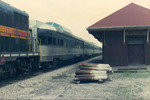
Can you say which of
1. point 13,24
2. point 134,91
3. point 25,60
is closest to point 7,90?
point 25,60

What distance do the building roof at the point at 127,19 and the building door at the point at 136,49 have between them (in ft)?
5.17

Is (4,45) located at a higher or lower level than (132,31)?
lower

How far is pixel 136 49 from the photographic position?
16.2m

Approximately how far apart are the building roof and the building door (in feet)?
5.17

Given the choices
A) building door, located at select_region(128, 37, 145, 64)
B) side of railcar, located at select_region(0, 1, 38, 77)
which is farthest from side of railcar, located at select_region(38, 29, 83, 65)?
building door, located at select_region(128, 37, 145, 64)

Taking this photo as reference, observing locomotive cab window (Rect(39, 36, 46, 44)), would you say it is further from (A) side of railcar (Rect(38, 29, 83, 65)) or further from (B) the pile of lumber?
(B) the pile of lumber

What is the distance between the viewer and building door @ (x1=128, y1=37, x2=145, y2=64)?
16.0 m

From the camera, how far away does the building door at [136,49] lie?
16.0 m

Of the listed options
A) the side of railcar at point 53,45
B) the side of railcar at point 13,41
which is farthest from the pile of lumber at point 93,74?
the side of railcar at point 53,45

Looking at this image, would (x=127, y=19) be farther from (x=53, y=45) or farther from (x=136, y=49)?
(x=53, y=45)

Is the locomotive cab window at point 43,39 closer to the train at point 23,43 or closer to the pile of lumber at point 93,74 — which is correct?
the train at point 23,43

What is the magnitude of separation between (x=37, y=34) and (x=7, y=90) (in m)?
6.14

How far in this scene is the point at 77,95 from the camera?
6879mm

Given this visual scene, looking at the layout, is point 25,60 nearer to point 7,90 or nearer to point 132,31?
point 7,90
